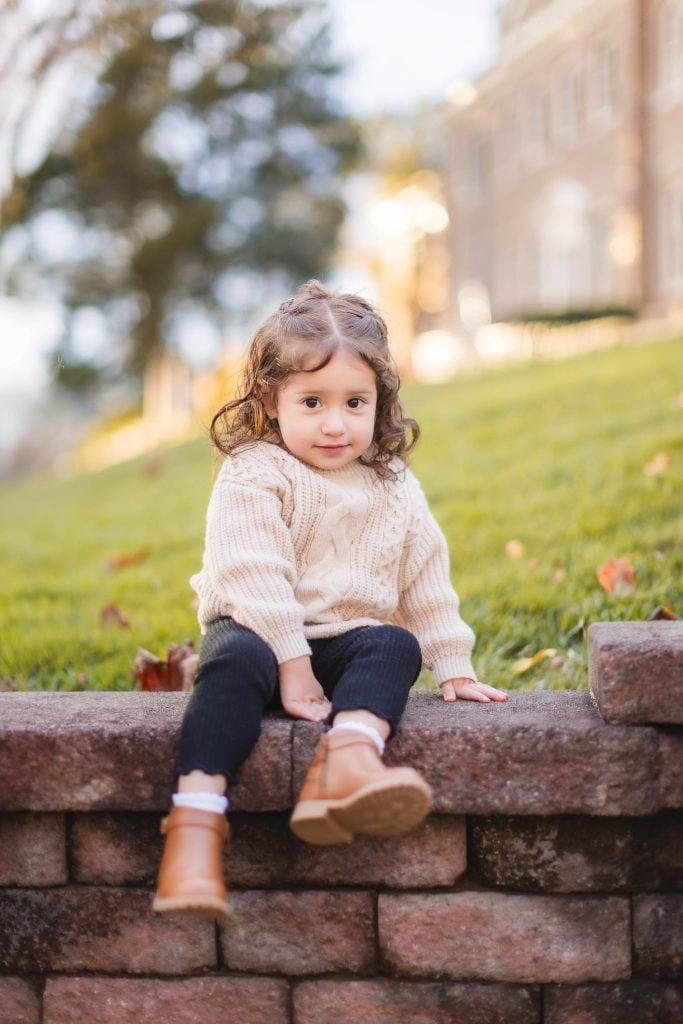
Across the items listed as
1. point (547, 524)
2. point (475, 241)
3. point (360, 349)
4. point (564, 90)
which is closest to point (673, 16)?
point (564, 90)

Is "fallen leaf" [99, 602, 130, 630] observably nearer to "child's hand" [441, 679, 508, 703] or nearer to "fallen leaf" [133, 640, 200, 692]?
"fallen leaf" [133, 640, 200, 692]

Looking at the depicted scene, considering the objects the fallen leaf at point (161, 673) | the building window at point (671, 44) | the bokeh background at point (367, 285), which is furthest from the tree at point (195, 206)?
the fallen leaf at point (161, 673)

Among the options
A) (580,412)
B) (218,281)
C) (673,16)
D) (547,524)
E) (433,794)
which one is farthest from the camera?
(218,281)

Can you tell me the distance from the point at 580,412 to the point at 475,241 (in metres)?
Answer: 18.9

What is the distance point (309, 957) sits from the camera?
6.39 feet

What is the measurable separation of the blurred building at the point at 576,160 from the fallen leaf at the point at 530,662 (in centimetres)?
1442

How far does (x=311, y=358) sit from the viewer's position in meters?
2.26

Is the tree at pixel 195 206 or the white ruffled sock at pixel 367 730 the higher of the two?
the tree at pixel 195 206

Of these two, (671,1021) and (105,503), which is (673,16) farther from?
(671,1021)

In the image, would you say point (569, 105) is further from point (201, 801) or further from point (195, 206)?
point (201, 801)

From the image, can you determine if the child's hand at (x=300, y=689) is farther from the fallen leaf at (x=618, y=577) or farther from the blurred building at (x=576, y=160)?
the blurred building at (x=576, y=160)

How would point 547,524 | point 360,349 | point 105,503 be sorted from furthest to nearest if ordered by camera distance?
point 105,503 < point 547,524 < point 360,349

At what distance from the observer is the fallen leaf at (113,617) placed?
12.3ft

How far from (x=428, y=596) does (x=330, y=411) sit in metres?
0.44
